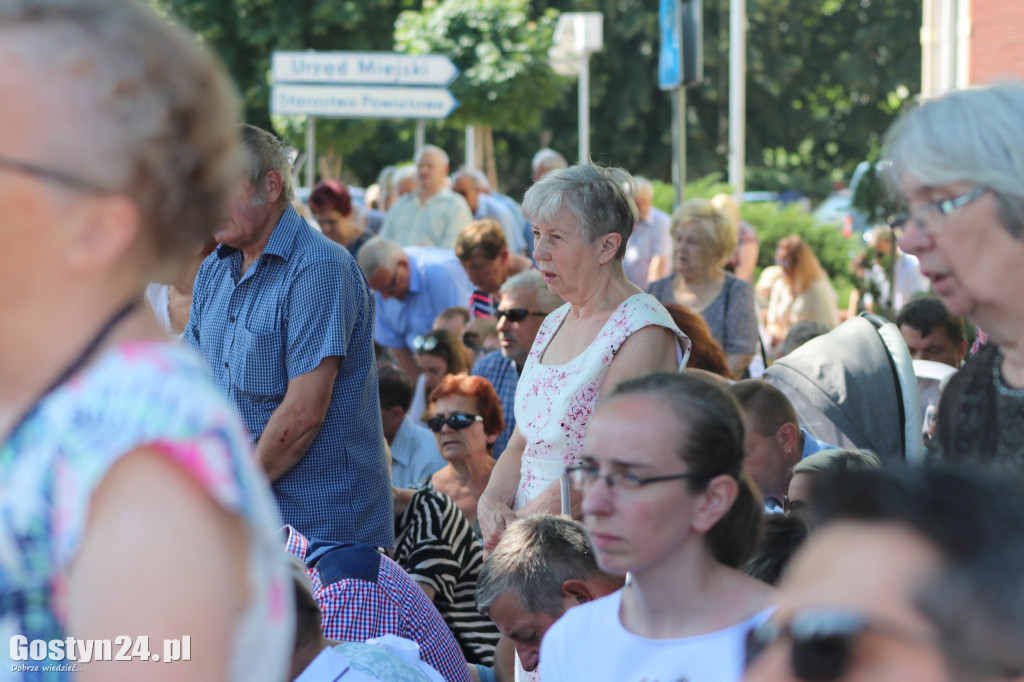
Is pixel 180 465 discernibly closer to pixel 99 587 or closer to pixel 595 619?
pixel 99 587

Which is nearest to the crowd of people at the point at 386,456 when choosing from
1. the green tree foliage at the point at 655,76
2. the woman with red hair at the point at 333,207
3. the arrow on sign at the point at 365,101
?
the woman with red hair at the point at 333,207

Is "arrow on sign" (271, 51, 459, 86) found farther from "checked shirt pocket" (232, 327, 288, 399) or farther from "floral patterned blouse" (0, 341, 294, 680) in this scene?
"floral patterned blouse" (0, 341, 294, 680)

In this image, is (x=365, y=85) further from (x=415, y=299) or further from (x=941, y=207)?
(x=941, y=207)

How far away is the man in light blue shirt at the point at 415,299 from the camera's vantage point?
7926mm

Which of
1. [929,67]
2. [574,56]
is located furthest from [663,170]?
[574,56]

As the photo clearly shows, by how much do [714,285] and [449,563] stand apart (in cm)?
325

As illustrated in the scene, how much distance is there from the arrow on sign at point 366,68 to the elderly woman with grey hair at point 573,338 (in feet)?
28.4

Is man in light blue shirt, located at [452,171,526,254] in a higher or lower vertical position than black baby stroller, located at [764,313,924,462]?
lower

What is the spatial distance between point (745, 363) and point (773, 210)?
12897 mm

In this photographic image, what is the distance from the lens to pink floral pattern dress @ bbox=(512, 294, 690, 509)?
349 cm

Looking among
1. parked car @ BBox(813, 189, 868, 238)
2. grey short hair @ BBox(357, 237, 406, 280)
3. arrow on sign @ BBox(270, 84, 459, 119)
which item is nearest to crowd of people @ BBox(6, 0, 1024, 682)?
grey short hair @ BBox(357, 237, 406, 280)

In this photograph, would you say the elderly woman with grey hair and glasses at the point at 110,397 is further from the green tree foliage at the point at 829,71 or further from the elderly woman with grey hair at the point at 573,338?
the green tree foliage at the point at 829,71

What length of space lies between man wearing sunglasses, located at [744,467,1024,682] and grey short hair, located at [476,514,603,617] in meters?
2.15

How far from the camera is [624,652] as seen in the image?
2107 millimetres
